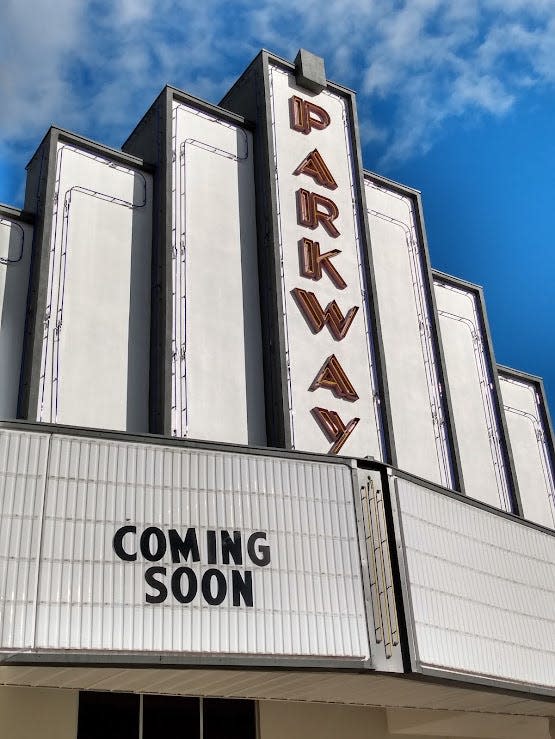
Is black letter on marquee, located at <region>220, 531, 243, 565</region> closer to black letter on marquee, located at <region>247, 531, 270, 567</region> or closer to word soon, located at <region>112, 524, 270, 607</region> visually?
word soon, located at <region>112, 524, 270, 607</region>

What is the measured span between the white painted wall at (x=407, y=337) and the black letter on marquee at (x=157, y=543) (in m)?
6.88

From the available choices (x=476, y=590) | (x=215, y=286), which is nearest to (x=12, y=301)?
(x=215, y=286)

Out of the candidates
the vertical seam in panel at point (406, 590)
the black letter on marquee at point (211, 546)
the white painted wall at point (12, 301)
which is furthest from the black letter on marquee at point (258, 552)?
the white painted wall at point (12, 301)

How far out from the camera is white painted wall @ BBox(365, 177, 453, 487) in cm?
1725

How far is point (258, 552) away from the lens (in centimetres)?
1114

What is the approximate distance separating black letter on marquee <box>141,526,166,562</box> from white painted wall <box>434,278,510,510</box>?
9.05 metres

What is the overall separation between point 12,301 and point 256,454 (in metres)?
5.34

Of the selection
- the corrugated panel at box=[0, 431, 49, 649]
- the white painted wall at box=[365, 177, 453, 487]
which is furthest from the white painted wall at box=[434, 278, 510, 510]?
the corrugated panel at box=[0, 431, 49, 649]

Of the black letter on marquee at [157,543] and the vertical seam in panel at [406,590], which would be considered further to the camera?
the vertical seam in panel at [406,590]

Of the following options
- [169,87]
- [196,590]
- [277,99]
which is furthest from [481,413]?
[196,590]

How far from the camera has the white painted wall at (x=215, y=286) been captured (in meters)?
14.9

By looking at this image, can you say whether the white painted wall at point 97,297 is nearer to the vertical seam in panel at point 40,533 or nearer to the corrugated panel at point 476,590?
the vertical seam in panel at point 40,533

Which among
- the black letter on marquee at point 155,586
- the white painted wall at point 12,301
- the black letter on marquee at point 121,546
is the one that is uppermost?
the white painted wall at point 12,301

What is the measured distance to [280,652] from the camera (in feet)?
35.0
